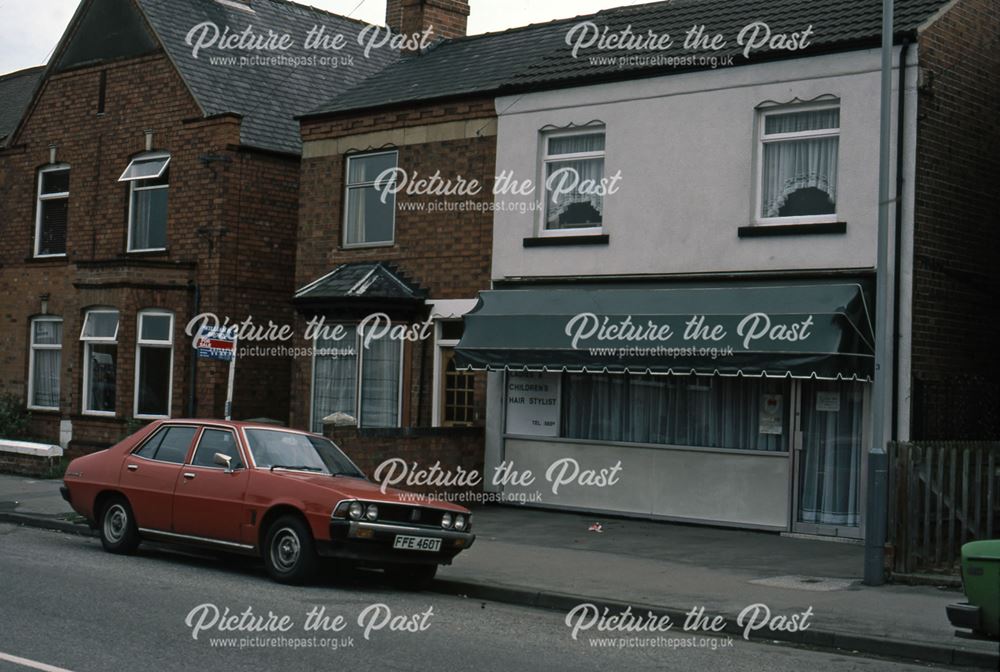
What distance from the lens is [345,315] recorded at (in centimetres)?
2156

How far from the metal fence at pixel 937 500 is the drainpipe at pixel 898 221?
263 cm

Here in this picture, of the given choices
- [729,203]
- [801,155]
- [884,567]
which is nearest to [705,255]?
[729,203]

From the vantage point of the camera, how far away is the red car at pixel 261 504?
1195 centimetres

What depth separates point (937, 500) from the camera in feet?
41.8

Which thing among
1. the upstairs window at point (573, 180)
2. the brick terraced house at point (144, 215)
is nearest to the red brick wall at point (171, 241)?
the brick terraced house at point (144, 215)

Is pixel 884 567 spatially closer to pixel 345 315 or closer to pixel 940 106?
pixel 940 106

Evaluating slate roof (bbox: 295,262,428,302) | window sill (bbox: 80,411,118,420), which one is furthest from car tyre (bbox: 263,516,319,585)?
window sill (bbox: 80,411,118,420)

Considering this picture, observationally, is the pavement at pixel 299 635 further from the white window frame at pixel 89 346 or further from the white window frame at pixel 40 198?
the white window frame at pixel 40 198

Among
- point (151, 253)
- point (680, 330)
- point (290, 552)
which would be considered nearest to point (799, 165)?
point (680, 330)

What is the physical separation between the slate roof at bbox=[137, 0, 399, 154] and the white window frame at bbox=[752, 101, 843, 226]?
9892mm

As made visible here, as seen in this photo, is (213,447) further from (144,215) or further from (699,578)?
(144,215)

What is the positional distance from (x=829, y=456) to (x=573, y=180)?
18.8 feet

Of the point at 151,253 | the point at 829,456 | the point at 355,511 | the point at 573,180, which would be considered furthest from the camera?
the point at 151,253

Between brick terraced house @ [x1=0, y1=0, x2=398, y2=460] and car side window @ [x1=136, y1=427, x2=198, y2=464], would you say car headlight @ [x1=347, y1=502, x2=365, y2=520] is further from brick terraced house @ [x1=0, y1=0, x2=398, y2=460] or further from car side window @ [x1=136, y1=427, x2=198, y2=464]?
brick terraced house @ [x1=0, y1=0, x2=398, y2=460]
